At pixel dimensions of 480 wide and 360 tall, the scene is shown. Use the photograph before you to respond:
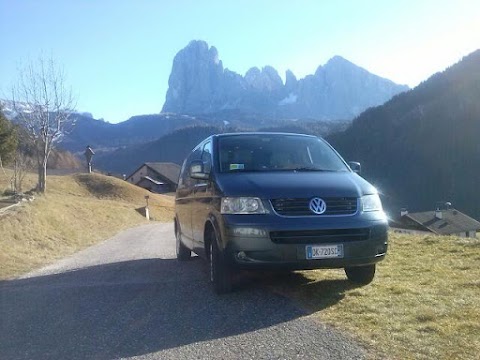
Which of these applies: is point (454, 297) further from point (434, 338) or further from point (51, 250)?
point (51, 250)

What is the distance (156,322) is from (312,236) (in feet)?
6.03

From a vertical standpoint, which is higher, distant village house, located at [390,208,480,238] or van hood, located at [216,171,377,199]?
van hood, located at [216,171,377,199]

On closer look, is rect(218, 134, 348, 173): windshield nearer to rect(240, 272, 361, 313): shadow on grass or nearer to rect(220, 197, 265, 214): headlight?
rect(220, 197, 265, 214): headlight

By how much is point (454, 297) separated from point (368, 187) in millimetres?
1511

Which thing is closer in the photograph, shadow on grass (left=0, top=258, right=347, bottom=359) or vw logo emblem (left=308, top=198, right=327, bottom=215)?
shadow on grass (left=0, top=258, right=347, bottom=359)

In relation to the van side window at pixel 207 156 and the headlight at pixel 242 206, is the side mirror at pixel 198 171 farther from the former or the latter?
the headlight at pixel 242 206

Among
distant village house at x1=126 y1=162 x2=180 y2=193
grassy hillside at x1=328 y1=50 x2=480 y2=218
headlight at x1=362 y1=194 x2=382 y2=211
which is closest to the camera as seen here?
headlight at x1=362 y1=194 x2=382 y2=211

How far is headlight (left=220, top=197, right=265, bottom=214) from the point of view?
567cm

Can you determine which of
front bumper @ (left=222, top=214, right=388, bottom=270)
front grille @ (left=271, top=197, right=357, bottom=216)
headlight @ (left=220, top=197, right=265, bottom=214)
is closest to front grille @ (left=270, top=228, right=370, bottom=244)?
front bumper @ (left=222, top=214, right=388, bottom=270)

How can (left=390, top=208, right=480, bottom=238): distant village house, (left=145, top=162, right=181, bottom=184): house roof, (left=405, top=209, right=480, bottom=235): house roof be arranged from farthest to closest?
1. (left=145, top=162, right=181, bottom=184): house roof
2. (left=405, top=209, right=480, bottom=235): house roof
3. (left=390, top=208, right=480, bottom=238): distant village house

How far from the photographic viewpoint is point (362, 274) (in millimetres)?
6434

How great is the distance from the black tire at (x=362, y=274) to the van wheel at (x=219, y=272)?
1.56m

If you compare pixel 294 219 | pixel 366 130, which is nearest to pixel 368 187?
pixel 294 219

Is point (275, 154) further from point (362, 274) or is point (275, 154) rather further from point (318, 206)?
point (362, 274)
